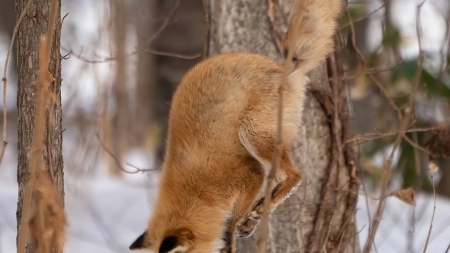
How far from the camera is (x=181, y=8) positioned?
9.79 metres

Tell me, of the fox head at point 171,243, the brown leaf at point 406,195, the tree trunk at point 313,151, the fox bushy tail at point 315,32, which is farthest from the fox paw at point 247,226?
the fox bushy tail at point 315,32

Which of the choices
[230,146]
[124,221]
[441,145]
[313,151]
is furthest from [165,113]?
[230,146]

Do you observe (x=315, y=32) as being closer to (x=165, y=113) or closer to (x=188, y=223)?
(x=188, y=223)

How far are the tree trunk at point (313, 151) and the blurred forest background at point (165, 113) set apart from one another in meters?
0.14

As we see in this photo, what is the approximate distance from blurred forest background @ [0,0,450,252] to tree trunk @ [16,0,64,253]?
0.50 feet

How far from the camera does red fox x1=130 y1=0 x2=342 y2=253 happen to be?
2.93 meters

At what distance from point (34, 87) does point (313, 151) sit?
185 cm

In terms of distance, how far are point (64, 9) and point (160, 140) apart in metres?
4.00

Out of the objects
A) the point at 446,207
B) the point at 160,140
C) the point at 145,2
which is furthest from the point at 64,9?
the point at 446,207

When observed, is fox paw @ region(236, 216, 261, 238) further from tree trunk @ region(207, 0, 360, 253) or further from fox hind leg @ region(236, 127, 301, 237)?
tree trunk @ region(207, 0, 360, 253)

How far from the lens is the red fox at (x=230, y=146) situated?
9.62 ft

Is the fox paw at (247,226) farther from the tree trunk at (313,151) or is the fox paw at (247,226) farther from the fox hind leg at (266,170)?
the tree trunk at (313,151)

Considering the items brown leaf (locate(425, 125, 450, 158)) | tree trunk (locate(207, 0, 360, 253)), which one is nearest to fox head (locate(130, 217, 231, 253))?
tree trunk (locate(207, 0, 360, 253))

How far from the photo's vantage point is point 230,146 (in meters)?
2.99
